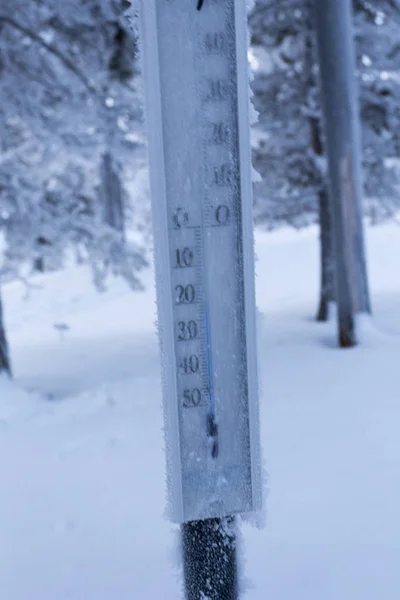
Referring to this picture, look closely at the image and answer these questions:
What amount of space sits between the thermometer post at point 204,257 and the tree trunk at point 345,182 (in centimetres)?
567

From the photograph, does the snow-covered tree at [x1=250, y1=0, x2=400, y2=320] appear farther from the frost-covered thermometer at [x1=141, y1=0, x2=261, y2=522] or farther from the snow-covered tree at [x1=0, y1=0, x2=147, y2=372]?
the frost-covered thermometer at [x1=141, y1=0, x2=261, y2=522]

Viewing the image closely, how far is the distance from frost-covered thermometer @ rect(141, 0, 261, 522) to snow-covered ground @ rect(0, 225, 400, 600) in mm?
449

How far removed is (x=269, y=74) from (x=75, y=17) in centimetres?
456

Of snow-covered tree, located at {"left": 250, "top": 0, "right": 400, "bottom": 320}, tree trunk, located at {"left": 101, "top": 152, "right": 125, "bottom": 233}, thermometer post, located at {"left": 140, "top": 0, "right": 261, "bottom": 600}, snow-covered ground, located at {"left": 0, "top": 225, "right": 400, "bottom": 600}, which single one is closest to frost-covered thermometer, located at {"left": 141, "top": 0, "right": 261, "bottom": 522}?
thermometer post, located at {"left": 140, "top": 0, "right": 261, "bottom": 600}

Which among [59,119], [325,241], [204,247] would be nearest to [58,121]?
[59,119]

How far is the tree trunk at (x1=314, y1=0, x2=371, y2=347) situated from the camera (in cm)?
701

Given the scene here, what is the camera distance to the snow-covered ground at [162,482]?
102 inches

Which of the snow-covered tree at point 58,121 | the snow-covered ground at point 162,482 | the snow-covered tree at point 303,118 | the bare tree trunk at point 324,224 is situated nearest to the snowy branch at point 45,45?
the snow-covered tree at point 58,121

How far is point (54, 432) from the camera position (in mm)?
4871

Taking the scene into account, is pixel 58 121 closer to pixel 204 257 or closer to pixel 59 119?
pixel 59 119

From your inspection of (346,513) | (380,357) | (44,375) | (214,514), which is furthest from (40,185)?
(214,514)

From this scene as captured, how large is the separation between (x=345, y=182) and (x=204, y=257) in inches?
234

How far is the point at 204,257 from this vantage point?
1654mm

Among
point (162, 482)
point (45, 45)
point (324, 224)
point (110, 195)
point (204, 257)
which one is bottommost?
point (162, 482)
